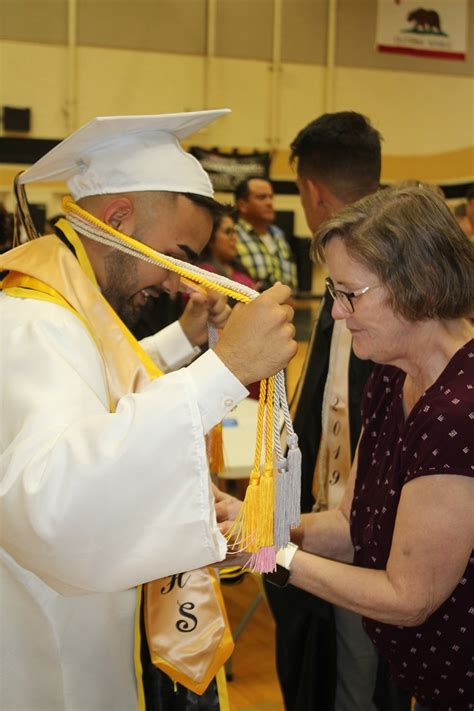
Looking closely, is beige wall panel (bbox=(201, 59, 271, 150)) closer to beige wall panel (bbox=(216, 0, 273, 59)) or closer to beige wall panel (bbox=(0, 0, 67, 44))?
beige wall panel (bbox=(216, 0, 273, 59))

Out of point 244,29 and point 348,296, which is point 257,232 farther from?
point 348,296

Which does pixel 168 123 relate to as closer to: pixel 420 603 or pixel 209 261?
pixel 420 603

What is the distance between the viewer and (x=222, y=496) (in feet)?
6.40

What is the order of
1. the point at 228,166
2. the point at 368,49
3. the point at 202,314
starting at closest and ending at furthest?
1. the point at 202,314
2. the point at 228,166
3. the point at 368,49

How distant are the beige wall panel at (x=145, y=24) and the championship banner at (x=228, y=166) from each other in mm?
1261

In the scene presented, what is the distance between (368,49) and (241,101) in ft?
Result: 5.83

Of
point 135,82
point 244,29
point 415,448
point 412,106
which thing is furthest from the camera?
point 412,106

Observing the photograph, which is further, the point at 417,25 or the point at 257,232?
the point at 417,25

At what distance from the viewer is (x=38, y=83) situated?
9.30m

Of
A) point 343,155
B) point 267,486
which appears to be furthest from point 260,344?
point 343,155

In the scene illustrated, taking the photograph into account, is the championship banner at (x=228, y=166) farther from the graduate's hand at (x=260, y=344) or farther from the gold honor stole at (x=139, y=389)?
the graduate's hand at (x=260, y=344)

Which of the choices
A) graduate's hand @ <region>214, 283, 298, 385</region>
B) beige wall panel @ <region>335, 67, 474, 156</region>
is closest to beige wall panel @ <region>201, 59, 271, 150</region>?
beige wall panel @ <region>335, 67, 474, 156</region>

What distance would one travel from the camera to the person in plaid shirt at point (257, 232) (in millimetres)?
6398

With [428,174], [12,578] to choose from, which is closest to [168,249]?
[12,578]
